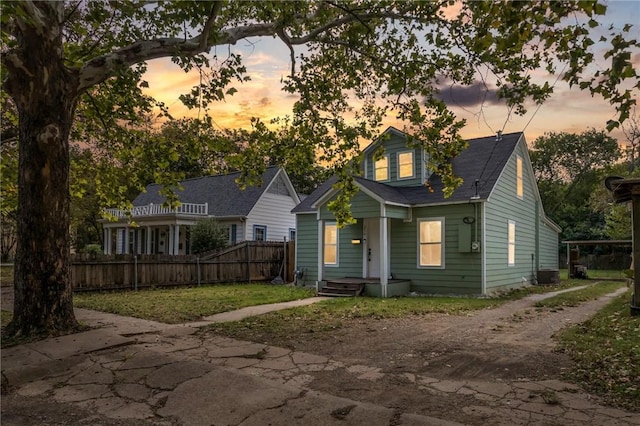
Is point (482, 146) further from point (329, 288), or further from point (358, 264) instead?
point (329, 288)

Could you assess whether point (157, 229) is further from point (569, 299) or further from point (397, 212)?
point (569, 299)

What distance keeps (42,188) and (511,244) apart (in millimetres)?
14123

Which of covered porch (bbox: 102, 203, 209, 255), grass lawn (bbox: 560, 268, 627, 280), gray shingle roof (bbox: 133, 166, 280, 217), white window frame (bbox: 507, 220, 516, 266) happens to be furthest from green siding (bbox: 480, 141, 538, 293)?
covered porch (bbox: 102, 203, 209, 255)

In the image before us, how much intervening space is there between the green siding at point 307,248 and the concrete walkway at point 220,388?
33.5 feet

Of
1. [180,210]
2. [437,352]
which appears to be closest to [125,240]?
[180,210]

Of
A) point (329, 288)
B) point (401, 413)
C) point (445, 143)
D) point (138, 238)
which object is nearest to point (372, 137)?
point (445, 143)

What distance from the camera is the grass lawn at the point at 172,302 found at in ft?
30.3

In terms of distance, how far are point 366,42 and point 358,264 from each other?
7.70 m

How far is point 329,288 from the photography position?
1380 centimetres

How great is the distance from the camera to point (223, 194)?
25688 mm

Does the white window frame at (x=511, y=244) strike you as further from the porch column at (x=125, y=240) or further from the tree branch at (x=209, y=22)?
the porch column at (x=125, y=240)

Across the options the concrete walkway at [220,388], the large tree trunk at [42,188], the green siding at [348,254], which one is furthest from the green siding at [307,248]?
the large tree trunk at [42,188]

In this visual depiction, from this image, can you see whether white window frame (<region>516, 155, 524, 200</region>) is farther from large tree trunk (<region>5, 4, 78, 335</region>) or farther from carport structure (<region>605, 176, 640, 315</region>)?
large tree trunk (<region>5, 4, 78, 335</region>)

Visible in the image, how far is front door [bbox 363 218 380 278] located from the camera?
14742 mm
